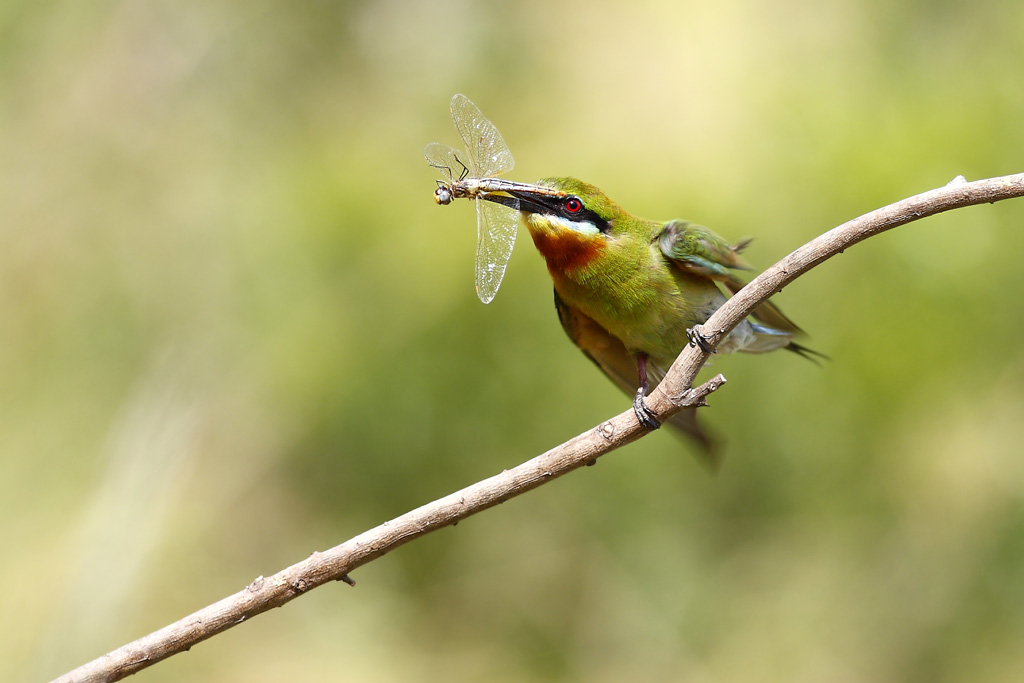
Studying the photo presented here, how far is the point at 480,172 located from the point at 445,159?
8cm

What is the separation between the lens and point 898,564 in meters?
3.12

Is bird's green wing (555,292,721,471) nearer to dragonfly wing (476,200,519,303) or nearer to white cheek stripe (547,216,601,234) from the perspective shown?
white cheek stripe (547,216,601,234)

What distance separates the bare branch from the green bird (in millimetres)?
354

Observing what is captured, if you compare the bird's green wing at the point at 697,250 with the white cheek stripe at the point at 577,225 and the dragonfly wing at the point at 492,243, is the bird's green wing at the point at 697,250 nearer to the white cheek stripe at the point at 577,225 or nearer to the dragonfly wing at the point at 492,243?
the white cheek stripe at the point at 577,225

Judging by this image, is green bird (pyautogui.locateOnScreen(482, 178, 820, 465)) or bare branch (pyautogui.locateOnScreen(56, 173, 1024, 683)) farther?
green bird (pyautogui.locateOnScreen(482, 178, 820, 465))

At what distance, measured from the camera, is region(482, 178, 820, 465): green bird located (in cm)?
177

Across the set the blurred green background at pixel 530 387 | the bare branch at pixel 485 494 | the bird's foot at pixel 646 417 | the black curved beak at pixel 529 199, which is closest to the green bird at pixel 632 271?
the black curved beak at pixel 529 199

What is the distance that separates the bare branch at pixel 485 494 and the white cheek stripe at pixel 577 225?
490 millimetres

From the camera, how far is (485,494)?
126cm

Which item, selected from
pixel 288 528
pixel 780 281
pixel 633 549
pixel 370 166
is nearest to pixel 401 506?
pixel 288 528

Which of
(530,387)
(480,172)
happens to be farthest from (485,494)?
(530,387)

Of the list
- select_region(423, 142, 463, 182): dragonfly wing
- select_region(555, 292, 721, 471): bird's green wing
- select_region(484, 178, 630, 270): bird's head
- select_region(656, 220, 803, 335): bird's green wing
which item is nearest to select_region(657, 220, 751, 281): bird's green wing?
select_region(656, 220, 803, 335): bird's green wing

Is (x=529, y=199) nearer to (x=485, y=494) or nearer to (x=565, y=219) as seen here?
(x=565, y=219)

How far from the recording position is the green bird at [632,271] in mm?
1768
